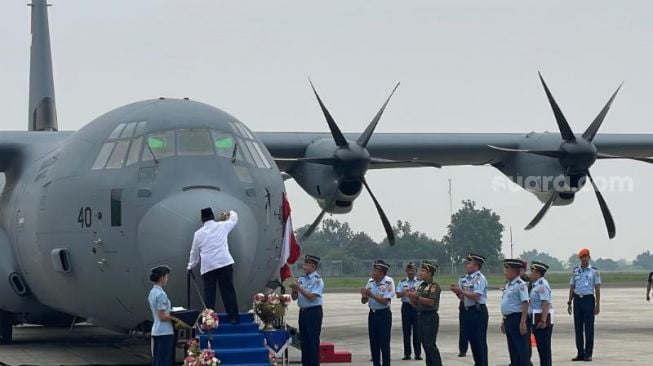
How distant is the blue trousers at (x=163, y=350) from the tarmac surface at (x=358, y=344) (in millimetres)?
2819

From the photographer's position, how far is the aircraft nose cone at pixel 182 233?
440 inches

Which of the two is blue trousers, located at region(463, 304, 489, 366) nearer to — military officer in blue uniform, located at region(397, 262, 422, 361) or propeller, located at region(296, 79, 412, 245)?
military officer in blue uniform, located at region(397, 262, 422, 361)

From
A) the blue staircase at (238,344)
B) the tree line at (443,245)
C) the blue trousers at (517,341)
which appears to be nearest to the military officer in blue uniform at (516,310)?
the blue trousers at (517,341)

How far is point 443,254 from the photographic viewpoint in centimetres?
7662

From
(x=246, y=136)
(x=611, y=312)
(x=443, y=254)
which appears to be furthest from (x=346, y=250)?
(x=246, y=136)

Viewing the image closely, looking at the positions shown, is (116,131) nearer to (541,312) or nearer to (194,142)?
(194,142)

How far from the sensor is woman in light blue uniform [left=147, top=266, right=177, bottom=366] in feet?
35.7

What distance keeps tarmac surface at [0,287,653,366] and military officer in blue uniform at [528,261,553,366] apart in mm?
1576

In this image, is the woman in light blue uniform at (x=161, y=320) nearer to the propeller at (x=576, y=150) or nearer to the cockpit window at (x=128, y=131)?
the cockpit window at (x=128, y=131)

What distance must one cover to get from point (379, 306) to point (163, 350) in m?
3.74

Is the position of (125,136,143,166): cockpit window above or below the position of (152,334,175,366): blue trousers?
above

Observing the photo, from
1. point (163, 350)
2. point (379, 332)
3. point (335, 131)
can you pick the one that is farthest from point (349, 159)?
point (163, 350)

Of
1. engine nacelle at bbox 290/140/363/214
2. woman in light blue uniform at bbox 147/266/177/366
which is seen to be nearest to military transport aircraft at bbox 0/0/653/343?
woman in light blue uniform at bbox 147/266/177/366

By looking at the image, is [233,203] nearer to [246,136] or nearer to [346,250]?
[246,136]
